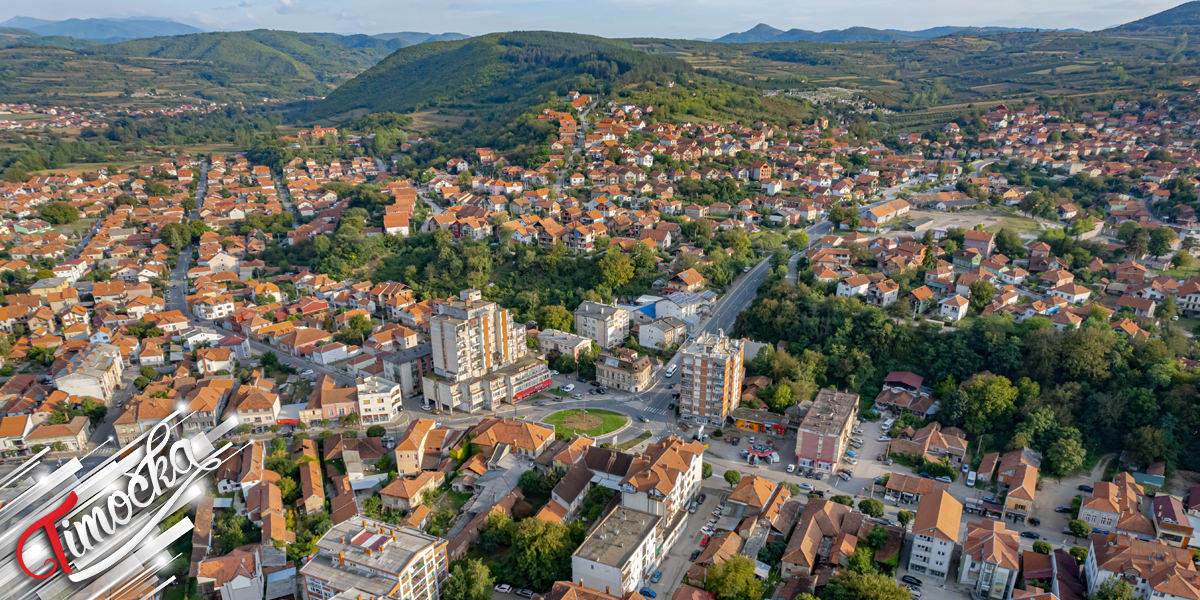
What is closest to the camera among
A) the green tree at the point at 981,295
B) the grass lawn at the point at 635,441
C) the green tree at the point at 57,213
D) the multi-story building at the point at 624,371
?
the grass lawn at the point at 635,441

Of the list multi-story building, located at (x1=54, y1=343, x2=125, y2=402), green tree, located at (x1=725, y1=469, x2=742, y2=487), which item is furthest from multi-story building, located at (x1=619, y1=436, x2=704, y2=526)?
multi-story building, located at (x1=54, y1=343, x2=125, y2=402)

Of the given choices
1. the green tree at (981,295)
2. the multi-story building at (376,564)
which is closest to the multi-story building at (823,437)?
the green tree at (981,295)

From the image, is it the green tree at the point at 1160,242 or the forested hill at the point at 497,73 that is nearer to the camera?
the green tree at the point at 1160,242

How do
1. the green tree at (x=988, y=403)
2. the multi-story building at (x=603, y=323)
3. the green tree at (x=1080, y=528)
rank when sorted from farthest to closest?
the multi-story building at (x=603, y=323)
the green tree at (x=988, y=403)
the green tree at (x=1080, y=528)

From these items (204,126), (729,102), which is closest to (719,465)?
(729,102)

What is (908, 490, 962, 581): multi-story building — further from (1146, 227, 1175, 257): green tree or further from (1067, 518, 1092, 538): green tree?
(1146, 227, 1175, 257): green tree

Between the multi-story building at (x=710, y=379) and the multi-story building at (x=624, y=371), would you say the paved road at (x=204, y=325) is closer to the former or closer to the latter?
the multi-story building at (x=624, y=371)

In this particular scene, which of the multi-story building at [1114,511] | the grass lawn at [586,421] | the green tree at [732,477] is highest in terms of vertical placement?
the multi-story building at [1114,511]
